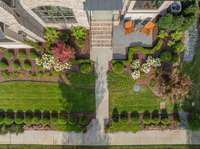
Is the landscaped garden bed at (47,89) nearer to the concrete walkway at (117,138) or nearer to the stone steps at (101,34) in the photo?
the concrete walkway at (117,138)

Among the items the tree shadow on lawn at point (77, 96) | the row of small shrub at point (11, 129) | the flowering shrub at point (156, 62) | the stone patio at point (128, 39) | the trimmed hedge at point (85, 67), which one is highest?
the stone patio at point (128, 39)

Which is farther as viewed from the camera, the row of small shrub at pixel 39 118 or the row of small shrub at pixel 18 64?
the row of small shrub at pixel 18 64

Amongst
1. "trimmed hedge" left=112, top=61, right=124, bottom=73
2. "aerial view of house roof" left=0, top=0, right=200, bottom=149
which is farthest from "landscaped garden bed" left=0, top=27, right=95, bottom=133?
"trimmed hedge" left=112, top=61, right=124, bottom=73

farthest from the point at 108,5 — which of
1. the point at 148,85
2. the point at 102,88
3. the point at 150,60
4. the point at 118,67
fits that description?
the point at 148,85

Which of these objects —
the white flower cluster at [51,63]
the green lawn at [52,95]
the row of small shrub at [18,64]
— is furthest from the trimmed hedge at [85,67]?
the row of small shrub at [18,64]

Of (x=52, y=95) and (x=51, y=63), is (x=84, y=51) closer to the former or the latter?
(x=51, y=63)

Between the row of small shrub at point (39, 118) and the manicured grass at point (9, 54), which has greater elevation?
the manicured grass at point (9, 54)

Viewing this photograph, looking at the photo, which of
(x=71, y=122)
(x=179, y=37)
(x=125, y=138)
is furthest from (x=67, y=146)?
(x=179, y=37)

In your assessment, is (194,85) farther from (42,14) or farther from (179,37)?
(42,14)
